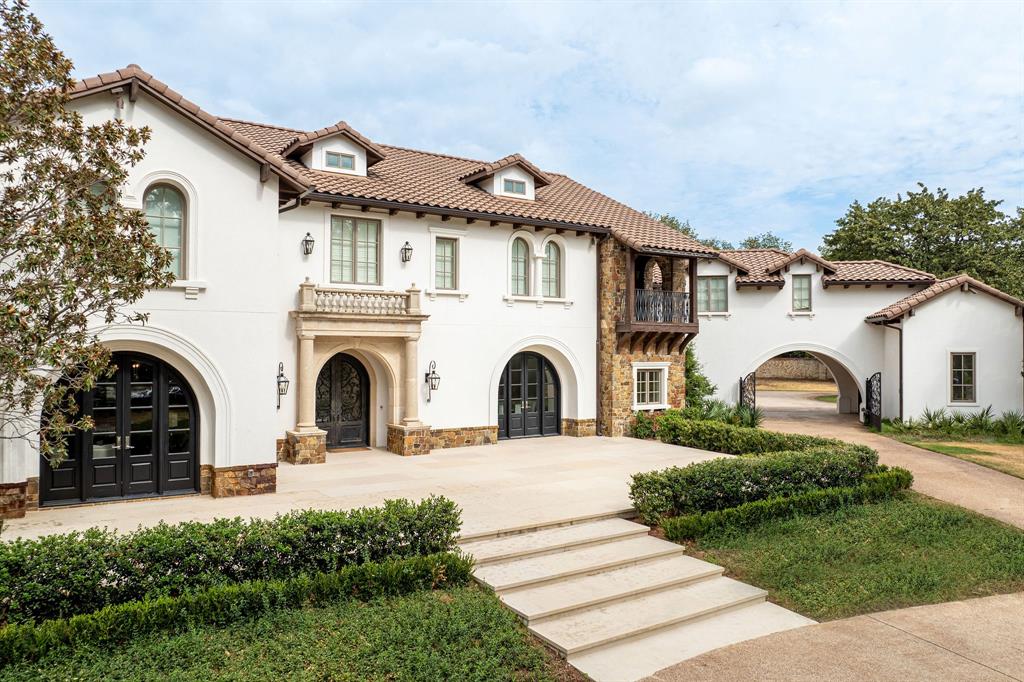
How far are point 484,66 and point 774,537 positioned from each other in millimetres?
13578

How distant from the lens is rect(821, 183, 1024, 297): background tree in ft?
114

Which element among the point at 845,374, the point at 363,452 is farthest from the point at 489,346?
the point at 845,374

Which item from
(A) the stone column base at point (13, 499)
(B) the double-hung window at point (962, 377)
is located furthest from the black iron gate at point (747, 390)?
(A) the stone column base at point (13, 499)

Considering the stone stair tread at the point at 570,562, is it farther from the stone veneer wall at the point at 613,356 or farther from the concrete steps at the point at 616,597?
the stone veneer wall at the point at 613,356

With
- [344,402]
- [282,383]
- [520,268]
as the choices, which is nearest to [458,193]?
[520,268]

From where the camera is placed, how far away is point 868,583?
8.83 metres

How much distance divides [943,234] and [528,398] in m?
28.8

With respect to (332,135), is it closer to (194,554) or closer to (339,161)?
(339,161)

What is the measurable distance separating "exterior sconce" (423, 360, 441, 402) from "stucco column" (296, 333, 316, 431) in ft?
10.2

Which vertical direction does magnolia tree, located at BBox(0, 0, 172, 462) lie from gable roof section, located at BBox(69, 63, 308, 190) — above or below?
below

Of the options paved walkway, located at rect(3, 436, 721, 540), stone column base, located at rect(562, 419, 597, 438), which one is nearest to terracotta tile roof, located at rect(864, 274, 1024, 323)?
paved walkway, located at rect(3, 436, 721, 540)

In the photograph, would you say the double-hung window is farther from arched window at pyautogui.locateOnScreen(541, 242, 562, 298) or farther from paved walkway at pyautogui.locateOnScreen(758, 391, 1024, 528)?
arched window at pyautogui.locateOnScreen(541, 242, 562, 298)

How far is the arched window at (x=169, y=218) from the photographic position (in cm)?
1182

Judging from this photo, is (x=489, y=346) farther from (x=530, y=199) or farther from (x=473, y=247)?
(x=530, y=199)
